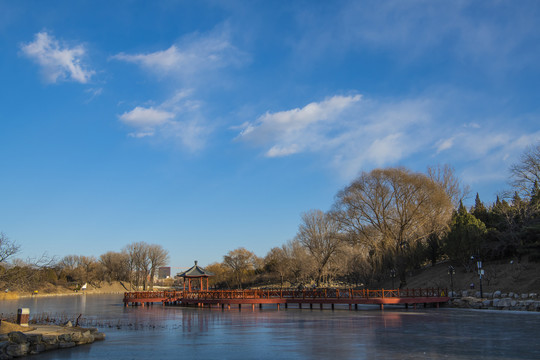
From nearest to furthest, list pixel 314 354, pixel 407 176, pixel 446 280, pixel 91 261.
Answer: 1. pixel 314 354
2. pixel 446 280
3. pixel 407 176
4. pixel 91 261

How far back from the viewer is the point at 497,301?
28797 mm

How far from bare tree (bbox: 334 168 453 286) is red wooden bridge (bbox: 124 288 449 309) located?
7.21m

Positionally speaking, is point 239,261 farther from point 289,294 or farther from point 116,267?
point 289,294

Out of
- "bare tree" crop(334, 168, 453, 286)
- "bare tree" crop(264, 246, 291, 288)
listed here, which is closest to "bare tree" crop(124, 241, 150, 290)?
"bare tree" crop(264, 246, 291, 288)

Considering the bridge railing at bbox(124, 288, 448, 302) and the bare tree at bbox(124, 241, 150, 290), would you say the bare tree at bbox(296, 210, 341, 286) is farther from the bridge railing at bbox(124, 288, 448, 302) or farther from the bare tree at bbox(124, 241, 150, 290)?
the bare tree at bbox(124, 241, 150, 290)

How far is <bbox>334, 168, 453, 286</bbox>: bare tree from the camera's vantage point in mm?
44562

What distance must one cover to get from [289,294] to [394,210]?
17.1 metres

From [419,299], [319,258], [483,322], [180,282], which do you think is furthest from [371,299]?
[180,282]

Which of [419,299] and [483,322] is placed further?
[419,299]

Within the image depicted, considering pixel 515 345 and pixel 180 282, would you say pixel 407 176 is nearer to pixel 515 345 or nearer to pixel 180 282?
pixel 515 345

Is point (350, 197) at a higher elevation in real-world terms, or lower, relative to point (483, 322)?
higher

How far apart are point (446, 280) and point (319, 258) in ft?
73.6

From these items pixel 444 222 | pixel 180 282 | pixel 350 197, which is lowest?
pixel 180 282

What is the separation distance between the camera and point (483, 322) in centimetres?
2105
